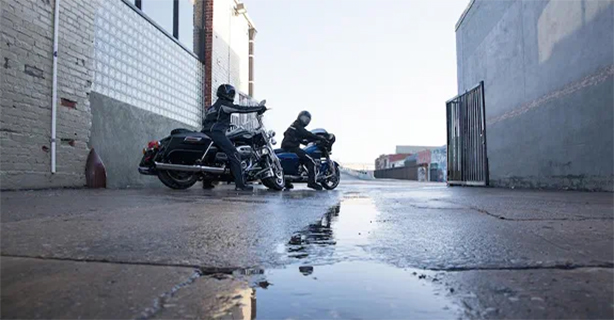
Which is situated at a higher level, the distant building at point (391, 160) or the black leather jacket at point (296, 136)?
the distant building at point (391, 160)

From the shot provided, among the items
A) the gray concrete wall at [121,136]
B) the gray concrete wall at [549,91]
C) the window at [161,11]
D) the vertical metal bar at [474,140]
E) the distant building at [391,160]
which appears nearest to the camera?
the gray concrete wall at [549,91]

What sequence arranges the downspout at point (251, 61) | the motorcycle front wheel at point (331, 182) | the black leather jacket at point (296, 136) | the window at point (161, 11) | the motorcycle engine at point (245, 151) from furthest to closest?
the downspout at point (251, 61)
the window at point (161, 11)
the motorcycle front wheel at point (331, 182)
the black leather jacket at point (296, 136)
the motorcycle engine at point (245, 151)

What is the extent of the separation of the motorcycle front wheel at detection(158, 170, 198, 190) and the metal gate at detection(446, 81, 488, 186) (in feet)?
21.5

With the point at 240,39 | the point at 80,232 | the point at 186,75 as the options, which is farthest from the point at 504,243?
the point at 240,39

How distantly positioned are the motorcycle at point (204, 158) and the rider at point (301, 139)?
0.99m

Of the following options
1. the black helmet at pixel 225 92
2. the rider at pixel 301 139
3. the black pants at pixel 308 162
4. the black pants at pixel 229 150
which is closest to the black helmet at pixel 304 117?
the rider at pixel 301 139

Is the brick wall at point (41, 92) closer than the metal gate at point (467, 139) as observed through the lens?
Yes

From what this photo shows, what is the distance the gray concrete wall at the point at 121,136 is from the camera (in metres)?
6.46

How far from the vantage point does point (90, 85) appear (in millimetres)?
6199

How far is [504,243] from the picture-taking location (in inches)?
61.6

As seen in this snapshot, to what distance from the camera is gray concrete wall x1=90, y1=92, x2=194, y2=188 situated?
6465 mm

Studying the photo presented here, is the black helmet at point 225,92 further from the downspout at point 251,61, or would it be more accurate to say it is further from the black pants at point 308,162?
the downspout at point 251,61

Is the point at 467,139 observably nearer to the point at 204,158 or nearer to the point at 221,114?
the point at 221,114

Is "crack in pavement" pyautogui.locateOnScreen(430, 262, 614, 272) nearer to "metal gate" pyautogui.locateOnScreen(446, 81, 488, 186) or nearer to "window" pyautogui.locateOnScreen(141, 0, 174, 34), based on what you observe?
"window" pyautogui.locateOnScreen(141, 0, 174, 34)
